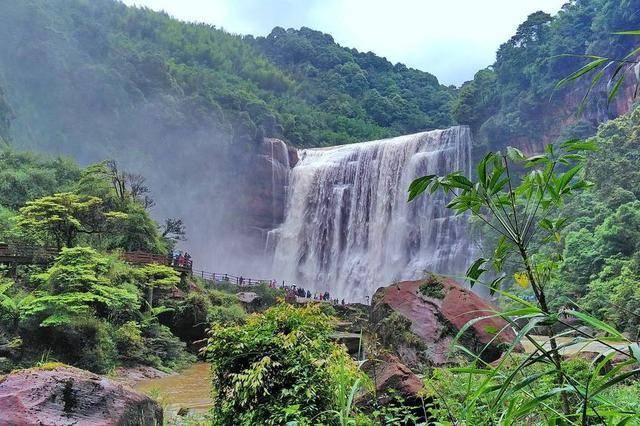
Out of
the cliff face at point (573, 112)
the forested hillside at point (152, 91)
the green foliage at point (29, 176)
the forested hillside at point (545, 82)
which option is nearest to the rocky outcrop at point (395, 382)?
the green foliage at point (29, 176)

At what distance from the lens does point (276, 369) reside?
3.33 metres

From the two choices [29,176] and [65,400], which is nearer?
[65,400]

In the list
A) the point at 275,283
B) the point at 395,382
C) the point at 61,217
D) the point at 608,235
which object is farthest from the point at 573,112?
the point at 395,382

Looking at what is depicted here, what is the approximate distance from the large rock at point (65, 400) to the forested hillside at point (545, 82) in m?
25.3

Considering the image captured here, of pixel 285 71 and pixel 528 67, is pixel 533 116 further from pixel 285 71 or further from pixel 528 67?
pixel 285 71

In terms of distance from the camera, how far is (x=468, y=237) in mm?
25406

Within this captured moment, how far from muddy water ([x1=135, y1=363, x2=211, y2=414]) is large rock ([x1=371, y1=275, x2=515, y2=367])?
291 cm

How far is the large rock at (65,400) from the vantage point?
134 inches

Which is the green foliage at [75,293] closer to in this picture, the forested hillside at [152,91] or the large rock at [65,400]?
the large rock at [65,400]

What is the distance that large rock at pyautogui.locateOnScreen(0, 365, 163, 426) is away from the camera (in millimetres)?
3400

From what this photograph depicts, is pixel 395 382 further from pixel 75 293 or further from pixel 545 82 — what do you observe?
pixel 545 82

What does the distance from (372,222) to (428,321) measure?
2153 cm

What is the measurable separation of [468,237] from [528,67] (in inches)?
460

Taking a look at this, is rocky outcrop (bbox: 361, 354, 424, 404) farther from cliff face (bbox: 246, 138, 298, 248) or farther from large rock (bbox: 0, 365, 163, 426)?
cliff face (bbox: 246, 138, 298, 248)
